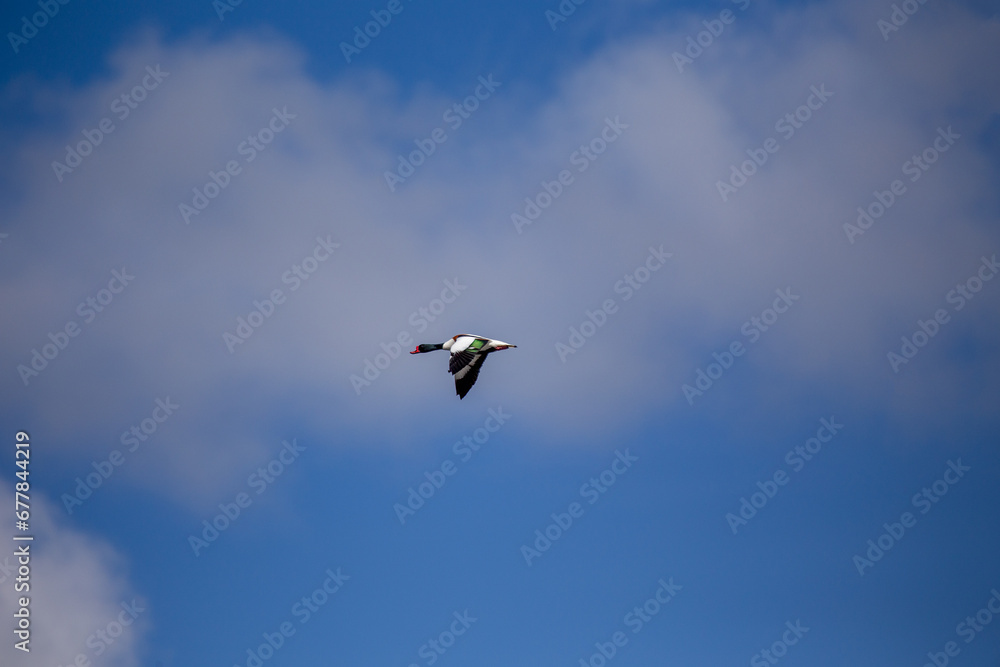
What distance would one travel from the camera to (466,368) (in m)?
79.4

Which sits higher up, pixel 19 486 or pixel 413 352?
pixel 413 352

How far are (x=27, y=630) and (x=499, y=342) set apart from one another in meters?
46.9

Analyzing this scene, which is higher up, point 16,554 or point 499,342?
point 499,342

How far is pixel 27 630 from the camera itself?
77250 millimetres

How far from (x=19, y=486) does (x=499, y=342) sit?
1703 inches

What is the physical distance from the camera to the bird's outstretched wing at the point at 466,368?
7925 centimetres

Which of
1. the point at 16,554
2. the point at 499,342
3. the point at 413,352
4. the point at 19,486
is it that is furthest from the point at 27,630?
the point at 499,342

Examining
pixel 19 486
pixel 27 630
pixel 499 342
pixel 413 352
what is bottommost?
pixel 27 630

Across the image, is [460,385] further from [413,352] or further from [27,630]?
[27,630]

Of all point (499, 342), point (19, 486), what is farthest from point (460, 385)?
point (19, 486)

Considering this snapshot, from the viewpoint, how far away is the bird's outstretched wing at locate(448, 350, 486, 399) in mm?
79250

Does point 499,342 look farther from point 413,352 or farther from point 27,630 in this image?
point 27,630

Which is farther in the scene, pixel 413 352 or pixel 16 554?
pixel 413 352

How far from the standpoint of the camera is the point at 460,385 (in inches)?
3118
